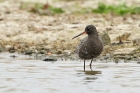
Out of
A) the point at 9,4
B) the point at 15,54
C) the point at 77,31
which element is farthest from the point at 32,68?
the point at 9,4

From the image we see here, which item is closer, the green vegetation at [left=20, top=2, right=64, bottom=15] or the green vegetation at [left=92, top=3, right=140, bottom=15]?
the green vegetation at [left=92, top=3, right=140, bottom=15]

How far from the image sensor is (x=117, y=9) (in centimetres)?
2172

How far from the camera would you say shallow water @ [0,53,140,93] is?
37.0ft

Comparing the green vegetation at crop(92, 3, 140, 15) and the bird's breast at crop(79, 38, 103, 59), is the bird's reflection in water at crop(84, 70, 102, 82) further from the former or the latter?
the green vegetation at crop(92, 3, 140, 15)

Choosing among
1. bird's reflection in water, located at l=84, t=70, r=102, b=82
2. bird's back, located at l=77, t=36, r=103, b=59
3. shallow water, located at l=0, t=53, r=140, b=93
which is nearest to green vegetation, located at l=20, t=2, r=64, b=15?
shallow water, located at l=0, t=53, r=140, b=93

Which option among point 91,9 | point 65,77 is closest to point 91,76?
point 65,77

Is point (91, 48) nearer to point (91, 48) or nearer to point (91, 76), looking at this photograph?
point (91, 48)

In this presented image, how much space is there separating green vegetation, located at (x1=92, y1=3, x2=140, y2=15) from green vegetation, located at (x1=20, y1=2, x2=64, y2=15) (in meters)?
1.48

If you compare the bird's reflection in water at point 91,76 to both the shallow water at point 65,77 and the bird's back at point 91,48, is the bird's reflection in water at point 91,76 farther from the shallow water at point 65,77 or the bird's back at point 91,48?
the bird's back at point 91,48

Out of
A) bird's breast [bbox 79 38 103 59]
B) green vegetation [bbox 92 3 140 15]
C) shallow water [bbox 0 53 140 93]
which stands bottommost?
shallow water [bbox 0 53 140 93]

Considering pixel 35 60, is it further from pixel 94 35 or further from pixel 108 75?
pixel 108 75

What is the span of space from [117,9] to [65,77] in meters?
9.43

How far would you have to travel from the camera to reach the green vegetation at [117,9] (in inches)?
844

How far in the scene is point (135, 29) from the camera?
18.0 meters
